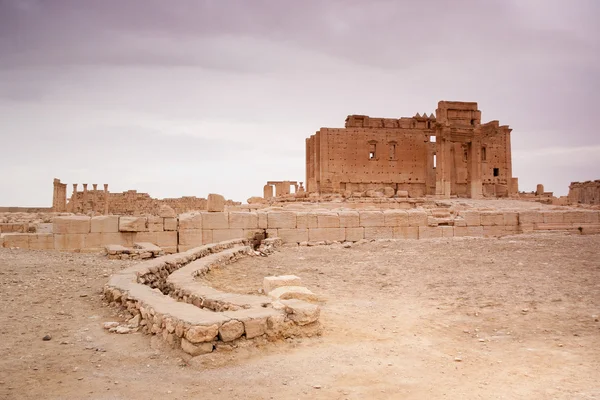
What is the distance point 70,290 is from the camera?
708 centimetres

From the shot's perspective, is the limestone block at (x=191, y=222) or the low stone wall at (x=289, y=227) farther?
the limestone block at (x=191, y=222)

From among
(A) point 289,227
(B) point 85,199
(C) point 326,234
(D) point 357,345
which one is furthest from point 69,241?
(B) point 85,199

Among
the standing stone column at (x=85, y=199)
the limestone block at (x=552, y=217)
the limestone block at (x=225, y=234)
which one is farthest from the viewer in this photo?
the standing stone column at (x=85, y=199)

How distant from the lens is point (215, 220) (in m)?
13.9

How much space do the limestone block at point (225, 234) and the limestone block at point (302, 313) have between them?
28.8 feet

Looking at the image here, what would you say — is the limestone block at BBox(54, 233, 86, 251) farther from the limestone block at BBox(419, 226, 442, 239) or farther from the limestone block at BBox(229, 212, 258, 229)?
the limestone block at BBox(419, 226, 442, 239)

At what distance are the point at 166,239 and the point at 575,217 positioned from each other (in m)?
15.3

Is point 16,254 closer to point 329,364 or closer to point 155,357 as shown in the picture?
point 155,357

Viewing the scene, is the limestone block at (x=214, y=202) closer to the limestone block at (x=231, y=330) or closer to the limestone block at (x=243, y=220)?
the limestone block at (x=243, y=220)

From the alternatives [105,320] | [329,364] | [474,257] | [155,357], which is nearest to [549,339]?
[329,364]

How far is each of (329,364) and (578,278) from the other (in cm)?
599

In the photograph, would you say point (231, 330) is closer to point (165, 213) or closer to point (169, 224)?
point (169, 224)

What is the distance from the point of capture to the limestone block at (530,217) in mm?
17000

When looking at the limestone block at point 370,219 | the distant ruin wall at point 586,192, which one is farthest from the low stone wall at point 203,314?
the distant ruin wall at point 586,192
